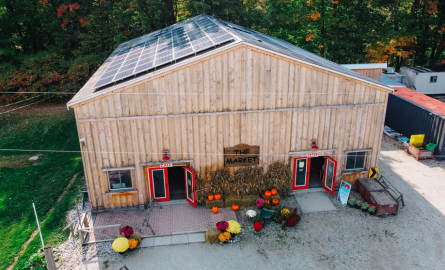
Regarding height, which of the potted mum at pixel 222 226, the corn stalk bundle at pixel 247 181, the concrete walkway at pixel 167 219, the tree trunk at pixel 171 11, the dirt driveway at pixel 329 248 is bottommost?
the dirt driveway at pixel 329 248

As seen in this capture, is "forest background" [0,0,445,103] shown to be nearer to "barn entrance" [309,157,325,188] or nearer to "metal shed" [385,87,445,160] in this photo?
"metal shed" [385,87,445,160]

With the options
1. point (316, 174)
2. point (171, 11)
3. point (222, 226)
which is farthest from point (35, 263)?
point (171, 11)

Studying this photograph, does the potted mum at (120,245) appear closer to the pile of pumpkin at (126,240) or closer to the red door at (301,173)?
the pile of pumpkin at (126,240)

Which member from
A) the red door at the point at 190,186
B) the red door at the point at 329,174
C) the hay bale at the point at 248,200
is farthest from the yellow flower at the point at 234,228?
the red door at the point at 329,174

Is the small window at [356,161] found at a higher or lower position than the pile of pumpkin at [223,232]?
higher

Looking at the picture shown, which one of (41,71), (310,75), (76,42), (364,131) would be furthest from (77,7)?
(364,131)

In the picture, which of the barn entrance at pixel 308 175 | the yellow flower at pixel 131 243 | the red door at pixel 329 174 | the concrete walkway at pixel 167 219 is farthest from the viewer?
the barn entrance at pixel 308 175

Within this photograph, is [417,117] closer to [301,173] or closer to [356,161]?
[356,161]
